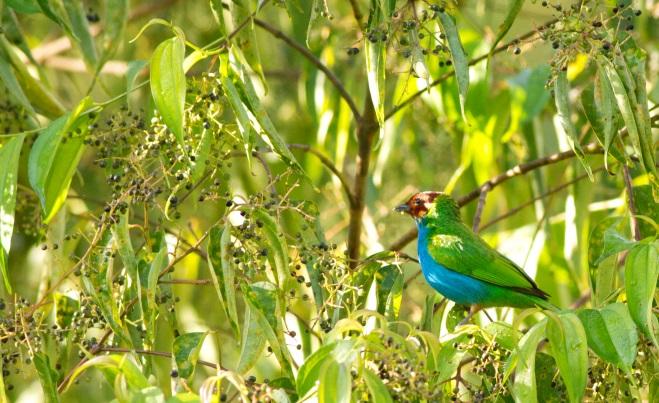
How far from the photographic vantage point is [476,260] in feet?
13.4

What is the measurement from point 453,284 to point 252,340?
4.95 ft

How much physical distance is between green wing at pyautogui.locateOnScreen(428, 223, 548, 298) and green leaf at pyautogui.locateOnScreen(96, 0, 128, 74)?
1433mm

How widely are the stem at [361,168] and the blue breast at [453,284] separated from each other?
1.10 ft

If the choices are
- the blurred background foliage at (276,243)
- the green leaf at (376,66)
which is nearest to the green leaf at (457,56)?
the blurred background foliage at (276,243)

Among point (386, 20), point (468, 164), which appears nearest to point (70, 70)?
point (468, 164)

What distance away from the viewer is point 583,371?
2410 mm

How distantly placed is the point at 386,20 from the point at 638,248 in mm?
822

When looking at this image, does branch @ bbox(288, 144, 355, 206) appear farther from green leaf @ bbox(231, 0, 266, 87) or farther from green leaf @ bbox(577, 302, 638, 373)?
green leaf @ bbox(577, 302, 638, 373)

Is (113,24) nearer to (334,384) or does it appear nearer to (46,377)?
(46,377)

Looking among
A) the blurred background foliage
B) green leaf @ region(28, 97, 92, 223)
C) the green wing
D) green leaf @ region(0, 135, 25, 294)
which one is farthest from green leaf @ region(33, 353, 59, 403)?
the green wing

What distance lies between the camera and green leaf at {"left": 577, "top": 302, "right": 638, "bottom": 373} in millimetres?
2469

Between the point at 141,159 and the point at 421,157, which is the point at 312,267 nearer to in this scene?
the point at 141,159

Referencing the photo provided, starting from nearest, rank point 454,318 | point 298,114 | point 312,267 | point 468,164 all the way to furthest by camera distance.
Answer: point 312,267
point 454,318
point 468,164
point 298,114

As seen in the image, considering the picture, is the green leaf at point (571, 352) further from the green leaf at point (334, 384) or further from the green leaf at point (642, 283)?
the green leaf at point (334, 384)
